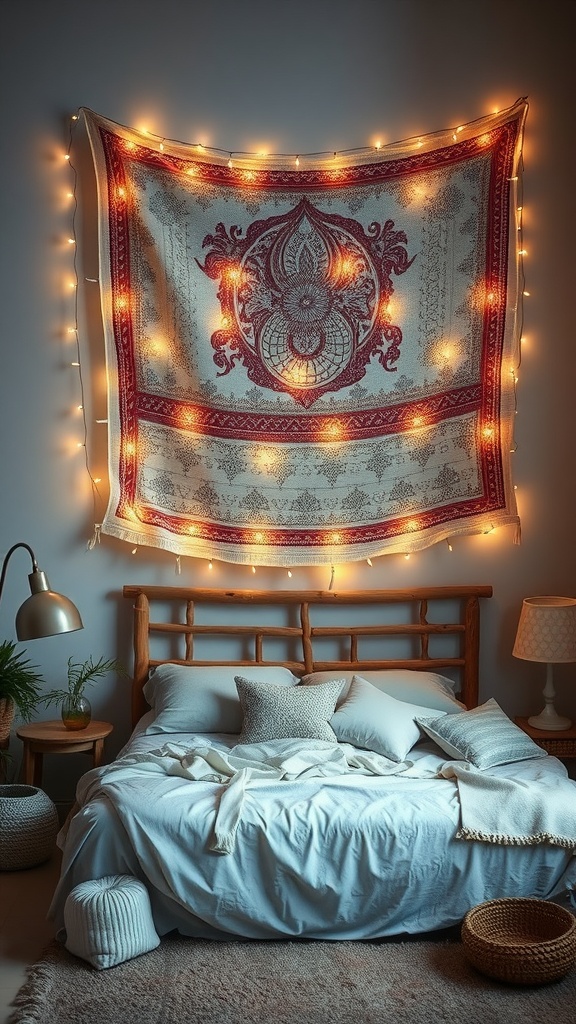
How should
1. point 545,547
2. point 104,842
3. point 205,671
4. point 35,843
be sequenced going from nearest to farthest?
point 104,842, point 35,843, point 205,671, point 545,547

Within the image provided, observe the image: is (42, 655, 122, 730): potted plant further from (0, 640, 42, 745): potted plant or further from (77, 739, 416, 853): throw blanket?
(77, 739, 416, 853): throw blanket

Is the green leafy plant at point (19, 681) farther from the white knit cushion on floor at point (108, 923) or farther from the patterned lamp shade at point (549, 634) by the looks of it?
the patterned lamp shade at point (549, 634)

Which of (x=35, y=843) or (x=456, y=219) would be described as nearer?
(x=35, y=843)

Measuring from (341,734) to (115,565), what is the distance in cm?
130

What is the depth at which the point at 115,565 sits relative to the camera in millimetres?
4473

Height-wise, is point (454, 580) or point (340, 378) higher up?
point (340, 378)

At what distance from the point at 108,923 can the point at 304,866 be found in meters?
0.61

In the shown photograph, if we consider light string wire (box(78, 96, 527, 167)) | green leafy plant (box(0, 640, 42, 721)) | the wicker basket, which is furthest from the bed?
light string wire (box(78, 96, 527, 167))

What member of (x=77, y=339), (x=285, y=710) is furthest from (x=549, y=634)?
(x=77, y=339)

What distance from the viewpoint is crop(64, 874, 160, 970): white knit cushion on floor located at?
9.61 ft

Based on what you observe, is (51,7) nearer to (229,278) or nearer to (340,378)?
(229,278)

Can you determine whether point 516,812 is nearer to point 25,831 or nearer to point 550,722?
point 550,722

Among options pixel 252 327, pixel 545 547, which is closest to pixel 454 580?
pixel 545 547

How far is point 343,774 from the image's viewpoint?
3508 millimetres
